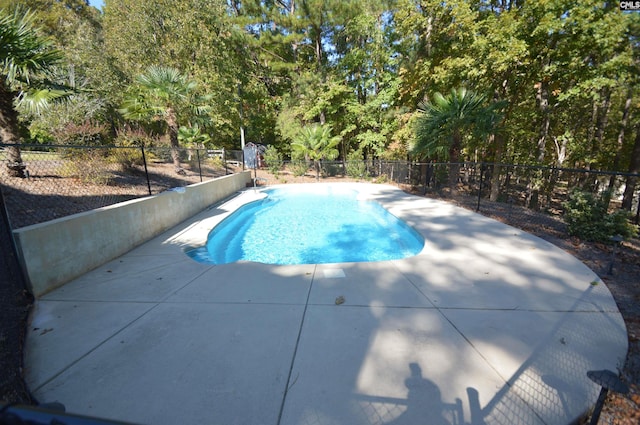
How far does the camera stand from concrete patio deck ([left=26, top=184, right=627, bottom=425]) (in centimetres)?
178

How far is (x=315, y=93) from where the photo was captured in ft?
58.2

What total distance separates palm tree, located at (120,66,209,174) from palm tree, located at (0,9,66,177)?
419 centimetres

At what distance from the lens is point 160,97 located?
402 inches

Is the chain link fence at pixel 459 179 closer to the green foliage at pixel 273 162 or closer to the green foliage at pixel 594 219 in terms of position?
the green foliage at pixel 273 162

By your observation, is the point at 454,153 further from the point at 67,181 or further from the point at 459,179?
the point at 67,181

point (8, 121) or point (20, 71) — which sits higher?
point (20, 71)

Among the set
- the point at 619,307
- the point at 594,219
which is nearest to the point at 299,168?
the point at 594,219

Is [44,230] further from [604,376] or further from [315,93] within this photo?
[315,93]

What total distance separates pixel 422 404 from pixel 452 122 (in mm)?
9662

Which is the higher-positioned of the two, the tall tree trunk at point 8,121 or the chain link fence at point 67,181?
the tall tree trunk at point 8,121

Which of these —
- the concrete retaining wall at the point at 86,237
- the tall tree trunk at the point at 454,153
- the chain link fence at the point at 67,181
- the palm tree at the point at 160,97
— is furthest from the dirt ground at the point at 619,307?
the palm tree at the point at 160,97

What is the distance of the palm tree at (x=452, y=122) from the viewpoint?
29.1ft

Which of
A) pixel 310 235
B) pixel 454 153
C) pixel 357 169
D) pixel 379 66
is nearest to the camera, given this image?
pixel 310 235

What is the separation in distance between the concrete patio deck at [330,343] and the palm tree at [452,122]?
653cm
